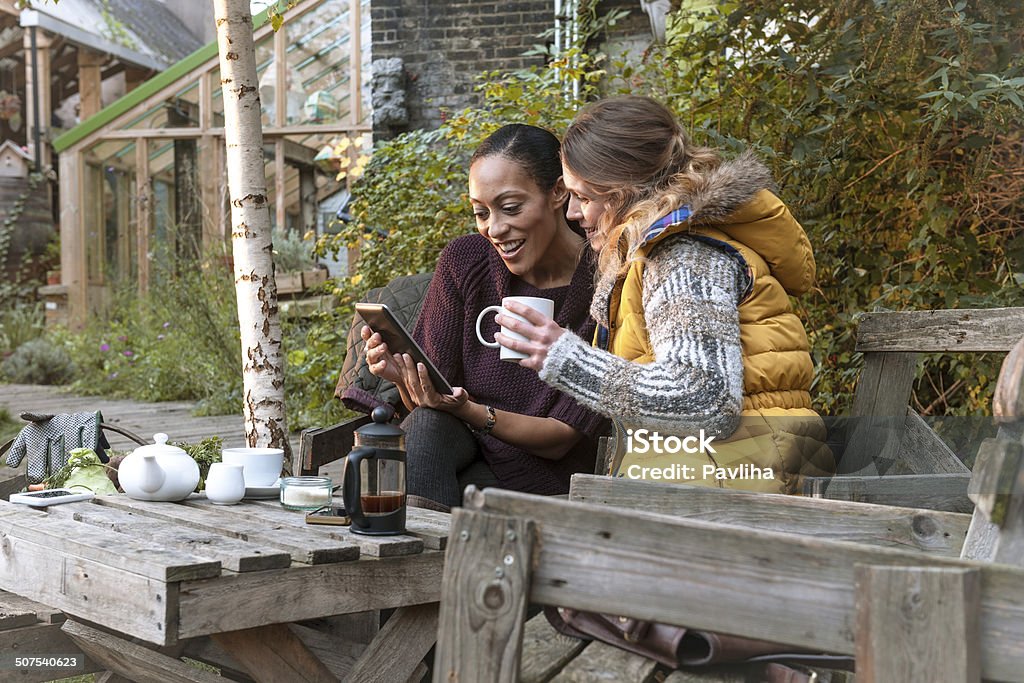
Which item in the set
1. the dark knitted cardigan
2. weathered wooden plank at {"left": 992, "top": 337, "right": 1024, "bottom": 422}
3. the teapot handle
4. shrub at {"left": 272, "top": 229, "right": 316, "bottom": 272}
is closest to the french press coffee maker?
the teapot handle

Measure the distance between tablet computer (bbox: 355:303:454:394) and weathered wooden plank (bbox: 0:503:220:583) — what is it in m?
0.78

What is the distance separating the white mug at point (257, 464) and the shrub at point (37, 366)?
855 centimetres

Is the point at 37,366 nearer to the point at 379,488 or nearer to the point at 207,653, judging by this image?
the point at 207,653

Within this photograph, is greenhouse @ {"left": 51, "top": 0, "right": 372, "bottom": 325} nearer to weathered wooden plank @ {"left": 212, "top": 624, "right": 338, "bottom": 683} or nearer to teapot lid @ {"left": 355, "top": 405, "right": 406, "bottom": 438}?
teapot lid @ {"left": 355, "top": 405, "right": 406, "bottom": 438}

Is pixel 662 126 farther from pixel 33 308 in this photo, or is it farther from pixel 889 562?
pixel 33 308

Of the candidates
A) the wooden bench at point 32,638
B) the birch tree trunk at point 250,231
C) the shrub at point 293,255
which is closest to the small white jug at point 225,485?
the wooden bench at point 32,638

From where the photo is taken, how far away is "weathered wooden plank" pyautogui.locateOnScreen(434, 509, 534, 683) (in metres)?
1.20

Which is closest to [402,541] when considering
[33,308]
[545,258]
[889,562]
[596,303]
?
[596,303]

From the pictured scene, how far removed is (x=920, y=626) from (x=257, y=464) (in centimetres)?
176

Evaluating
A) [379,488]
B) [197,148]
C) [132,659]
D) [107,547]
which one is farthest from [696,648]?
[197,148]

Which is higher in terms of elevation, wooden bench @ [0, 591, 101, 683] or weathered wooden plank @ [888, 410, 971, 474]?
weathered wooden plank @ [888, 410, 971, 474]

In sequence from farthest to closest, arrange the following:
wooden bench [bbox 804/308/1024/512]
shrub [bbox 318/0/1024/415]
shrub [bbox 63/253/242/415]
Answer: shrub [bbox 63/253/242/415]
shrub [bbox 318/0/1024/415]
wooden bench [bbox 804/308/1024/512]

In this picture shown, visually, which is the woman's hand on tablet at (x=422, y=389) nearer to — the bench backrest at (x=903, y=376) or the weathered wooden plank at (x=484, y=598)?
the bench backrest at (x=903, y=376)

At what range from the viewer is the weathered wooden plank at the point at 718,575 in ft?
3.53
